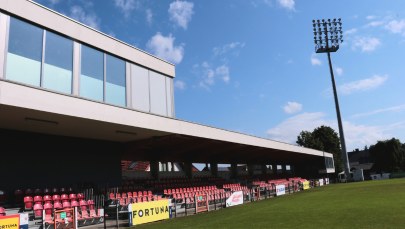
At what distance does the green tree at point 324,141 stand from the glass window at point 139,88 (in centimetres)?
7337

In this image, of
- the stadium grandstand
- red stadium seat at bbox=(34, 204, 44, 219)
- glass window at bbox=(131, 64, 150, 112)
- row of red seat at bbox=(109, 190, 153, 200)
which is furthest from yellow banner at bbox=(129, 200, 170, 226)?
glass window at bbox=(131, 64, 150, 112)

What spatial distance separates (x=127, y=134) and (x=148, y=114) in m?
2.78

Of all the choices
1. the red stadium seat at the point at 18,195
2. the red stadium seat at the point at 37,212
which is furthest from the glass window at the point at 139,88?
the red stadium seat at the point at 37,212

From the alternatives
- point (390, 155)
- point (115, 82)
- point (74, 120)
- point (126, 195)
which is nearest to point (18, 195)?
point (74, 120)

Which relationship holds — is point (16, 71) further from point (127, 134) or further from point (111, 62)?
point (127, 134)

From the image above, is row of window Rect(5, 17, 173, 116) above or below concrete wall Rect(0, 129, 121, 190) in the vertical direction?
above

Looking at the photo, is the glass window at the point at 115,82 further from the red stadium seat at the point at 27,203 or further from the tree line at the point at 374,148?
the tree line at the point at 374,148

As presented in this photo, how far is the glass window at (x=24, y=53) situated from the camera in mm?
16828

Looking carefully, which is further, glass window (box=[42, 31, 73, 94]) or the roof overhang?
glass window (box=[42, 31, 73, 94])

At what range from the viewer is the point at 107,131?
22.3m

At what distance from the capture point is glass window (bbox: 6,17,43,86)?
55.2ft

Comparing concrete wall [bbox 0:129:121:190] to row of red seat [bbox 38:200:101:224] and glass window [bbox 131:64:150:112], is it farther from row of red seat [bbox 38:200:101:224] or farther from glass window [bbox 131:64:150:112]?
row of red seat [bbox 38:200:101:224]

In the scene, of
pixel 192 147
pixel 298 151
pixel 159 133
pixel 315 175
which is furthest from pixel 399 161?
pixel 159 133

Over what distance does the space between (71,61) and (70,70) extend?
1.77 feet
